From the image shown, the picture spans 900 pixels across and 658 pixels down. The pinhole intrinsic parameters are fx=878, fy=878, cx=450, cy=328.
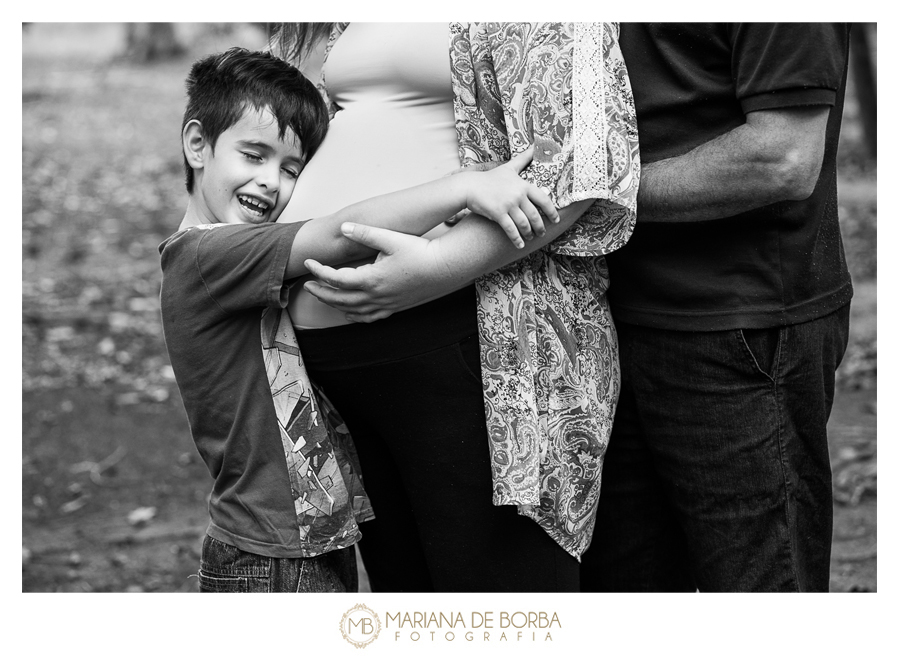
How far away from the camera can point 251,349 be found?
1423mm

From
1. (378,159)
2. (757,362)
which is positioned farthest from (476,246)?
(757,362)

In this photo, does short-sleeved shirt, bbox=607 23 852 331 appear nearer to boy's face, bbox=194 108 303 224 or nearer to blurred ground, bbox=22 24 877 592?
boy's face, bbox=194 108 303 224

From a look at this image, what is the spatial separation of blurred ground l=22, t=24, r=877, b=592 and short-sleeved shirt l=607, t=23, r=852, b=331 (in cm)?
108

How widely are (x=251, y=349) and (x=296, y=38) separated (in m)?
0.58

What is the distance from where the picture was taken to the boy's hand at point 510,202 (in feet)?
4.13

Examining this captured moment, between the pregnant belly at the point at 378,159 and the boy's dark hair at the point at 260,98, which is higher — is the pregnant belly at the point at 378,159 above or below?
below

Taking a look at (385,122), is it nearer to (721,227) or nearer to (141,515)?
(721,227)

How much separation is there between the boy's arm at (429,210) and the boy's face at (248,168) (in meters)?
0.17

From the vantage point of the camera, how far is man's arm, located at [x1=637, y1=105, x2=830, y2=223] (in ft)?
4.20

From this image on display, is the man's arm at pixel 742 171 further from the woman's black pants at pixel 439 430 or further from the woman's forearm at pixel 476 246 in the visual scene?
the woman's black pants at pixel 439 430

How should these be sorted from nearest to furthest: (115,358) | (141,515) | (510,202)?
(510,202) → (141,515) → (115,358)
